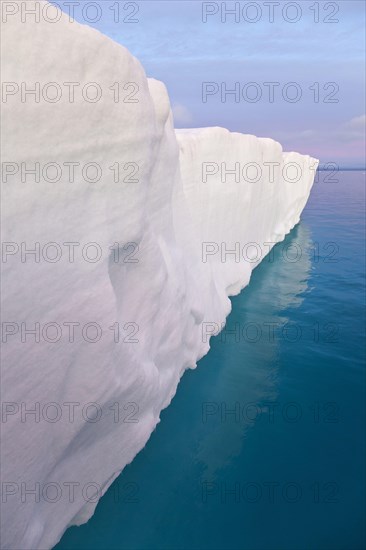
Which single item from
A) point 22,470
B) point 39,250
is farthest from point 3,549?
point 39,250

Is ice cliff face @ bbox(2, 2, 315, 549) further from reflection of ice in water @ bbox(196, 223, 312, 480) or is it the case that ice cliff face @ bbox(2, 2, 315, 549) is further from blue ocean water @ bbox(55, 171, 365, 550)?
reflection of ice in water @ bbox(196, 223, 312, 480)

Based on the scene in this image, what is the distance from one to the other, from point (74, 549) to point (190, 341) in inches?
148

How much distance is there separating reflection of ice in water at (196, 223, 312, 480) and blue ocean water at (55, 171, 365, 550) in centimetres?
3

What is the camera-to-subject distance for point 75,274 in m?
4.12

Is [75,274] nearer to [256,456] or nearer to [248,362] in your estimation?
[256,456]

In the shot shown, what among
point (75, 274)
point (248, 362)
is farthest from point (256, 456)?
point (75, 274)

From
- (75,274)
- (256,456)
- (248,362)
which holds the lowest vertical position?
(256,456)

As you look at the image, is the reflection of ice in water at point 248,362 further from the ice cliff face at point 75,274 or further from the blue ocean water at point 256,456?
the ice cliff face at point 75,274

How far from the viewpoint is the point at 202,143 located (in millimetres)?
A: 10195

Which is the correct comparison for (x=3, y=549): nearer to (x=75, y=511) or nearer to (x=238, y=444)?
(x=75, y=511)

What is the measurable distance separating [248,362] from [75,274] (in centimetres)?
546

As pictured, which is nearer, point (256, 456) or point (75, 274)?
point (75, 274)

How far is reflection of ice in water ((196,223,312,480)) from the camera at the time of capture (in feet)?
20.7

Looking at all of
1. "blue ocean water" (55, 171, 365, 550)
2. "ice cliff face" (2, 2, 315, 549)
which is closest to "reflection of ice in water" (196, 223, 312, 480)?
"blue ocean water" (55, 171, 365, 550)
